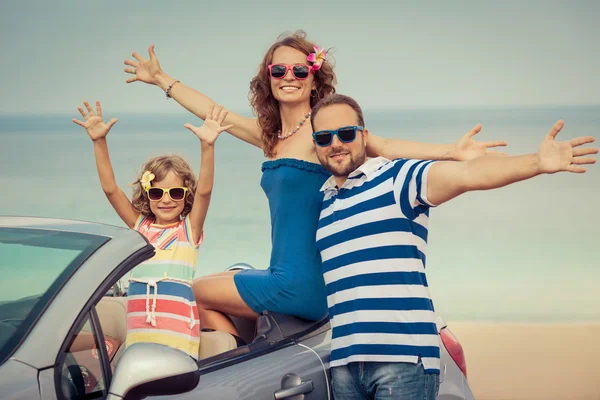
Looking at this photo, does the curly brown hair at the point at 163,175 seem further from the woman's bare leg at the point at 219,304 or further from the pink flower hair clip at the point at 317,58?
the pink flower hair clip at the point at 317,58

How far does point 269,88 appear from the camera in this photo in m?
3.98

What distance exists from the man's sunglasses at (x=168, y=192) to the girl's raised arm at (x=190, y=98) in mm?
486

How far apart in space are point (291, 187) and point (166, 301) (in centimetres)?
66

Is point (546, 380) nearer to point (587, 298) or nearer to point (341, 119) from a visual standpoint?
point (587, 298)

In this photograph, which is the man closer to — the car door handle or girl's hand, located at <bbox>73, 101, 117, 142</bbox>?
the car door handle

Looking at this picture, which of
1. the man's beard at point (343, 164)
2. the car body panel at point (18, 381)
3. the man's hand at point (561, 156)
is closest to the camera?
the car body panel at point (18, 381)

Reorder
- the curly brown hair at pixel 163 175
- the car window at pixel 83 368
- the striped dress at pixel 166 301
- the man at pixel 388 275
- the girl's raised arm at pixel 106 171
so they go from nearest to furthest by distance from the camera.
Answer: the car window at pixel 83 368 < the man at pixel 388 275 < the striped dress at pixel 166 301 < the curly brown hair at pixel 163 175 < the girl's raised arm at pixel 106 171

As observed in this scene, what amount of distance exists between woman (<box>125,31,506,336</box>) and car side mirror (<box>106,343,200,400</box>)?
4.24ft

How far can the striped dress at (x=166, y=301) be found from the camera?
3.20 meters

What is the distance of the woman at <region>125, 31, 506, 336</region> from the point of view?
3406 mm

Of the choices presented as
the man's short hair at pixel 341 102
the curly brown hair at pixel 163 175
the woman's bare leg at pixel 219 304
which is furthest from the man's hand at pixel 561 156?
the curly brown hair at pixel 163 175

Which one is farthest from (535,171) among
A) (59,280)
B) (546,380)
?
(546,380)

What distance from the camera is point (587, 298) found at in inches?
501

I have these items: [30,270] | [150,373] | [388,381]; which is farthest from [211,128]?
[150,373]
